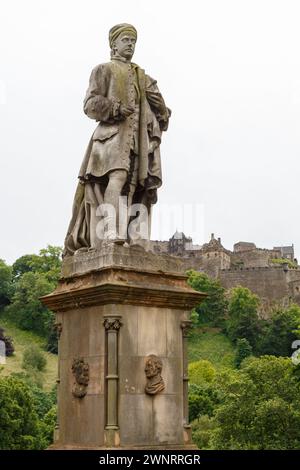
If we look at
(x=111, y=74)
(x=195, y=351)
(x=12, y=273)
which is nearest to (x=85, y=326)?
(x=111, y=74)

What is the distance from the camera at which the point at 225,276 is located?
6383 inches

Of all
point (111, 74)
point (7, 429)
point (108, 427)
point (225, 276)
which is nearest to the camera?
point (108, 427)

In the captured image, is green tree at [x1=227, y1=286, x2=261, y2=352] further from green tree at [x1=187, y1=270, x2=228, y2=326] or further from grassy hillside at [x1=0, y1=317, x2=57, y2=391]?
grassy hillside at [x1=0, y1=317, x2=57, y2=391]

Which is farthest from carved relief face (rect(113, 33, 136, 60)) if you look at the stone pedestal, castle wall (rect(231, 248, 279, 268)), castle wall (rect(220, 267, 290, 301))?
castle wall (rect(231, 248, 279, 268))

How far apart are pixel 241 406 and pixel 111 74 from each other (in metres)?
42.4

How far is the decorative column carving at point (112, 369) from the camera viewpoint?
10148 millimetres

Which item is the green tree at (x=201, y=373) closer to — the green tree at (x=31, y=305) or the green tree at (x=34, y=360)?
the green tree at (x=34, y=360)

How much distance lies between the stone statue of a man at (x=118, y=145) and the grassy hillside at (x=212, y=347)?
4174 inches

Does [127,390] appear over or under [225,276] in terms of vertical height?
under

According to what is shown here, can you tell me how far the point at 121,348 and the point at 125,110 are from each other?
344cm

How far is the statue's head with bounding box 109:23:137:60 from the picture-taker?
11906 mm

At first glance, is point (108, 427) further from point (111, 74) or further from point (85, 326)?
point (111, 74)

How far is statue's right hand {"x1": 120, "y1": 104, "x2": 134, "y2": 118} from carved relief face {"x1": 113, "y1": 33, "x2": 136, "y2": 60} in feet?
3.02

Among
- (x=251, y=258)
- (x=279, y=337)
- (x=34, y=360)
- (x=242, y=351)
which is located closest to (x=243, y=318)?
(x=279, y=337)
